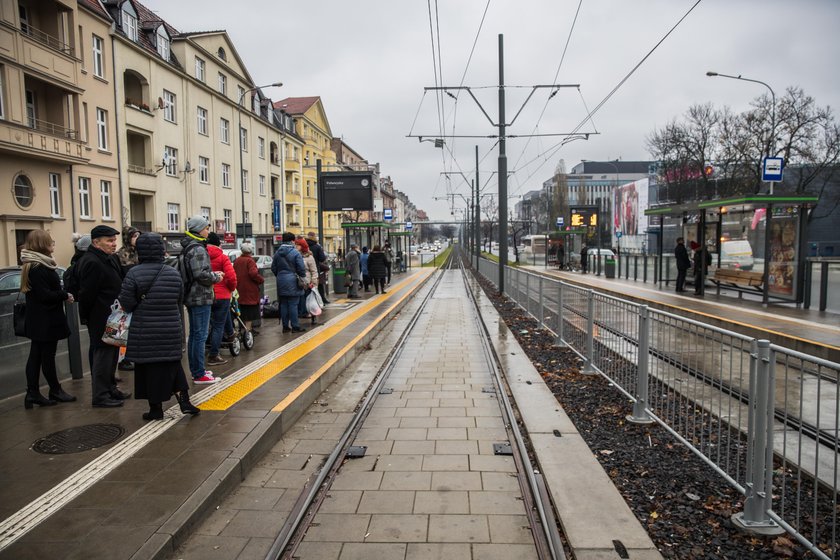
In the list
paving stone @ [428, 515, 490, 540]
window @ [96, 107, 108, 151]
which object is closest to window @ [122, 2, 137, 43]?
window @ [96, 107, 108, 151]

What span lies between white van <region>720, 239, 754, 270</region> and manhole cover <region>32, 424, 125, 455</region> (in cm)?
1671

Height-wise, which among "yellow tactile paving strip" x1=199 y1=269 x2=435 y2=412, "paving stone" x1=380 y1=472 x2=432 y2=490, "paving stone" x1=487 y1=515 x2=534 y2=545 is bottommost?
"paving stone" x1=380 y1=472 x2=432 y2=490

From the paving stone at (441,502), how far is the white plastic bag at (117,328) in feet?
10.2

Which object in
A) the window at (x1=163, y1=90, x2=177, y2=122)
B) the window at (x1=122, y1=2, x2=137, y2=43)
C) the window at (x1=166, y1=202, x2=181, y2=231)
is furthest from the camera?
the window at (x1=166, y1=202, x2=181, y2=231)

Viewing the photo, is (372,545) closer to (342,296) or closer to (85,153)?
(342,296)

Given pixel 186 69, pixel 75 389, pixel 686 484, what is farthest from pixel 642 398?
pixel 186 69

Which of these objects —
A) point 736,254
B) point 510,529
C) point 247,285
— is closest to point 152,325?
point 510,529

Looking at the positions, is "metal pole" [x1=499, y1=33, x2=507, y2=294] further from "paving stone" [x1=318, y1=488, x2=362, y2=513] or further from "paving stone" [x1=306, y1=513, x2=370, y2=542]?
"paving stone" [x1=306, y1=513, x2=370, y2=542]

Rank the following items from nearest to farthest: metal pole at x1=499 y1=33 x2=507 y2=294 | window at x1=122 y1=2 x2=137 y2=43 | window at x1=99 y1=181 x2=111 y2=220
Answer: metal pole at x1=499 y1=33 x2=507 y2=294 → window at x1=99 y1=181 x2=111 y2=220 → window at x1=122 y1=2 x2=137 y2=43

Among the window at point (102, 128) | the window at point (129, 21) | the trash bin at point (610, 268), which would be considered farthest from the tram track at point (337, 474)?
the window at point (129, 21)

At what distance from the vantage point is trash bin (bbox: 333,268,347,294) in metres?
19.7

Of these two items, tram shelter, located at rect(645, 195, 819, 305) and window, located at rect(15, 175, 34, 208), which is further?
window, located at rect(15, 175, 34, 208)

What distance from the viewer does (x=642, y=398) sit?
556 centimetres

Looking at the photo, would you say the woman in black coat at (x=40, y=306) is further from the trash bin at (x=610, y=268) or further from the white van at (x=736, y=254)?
the trash bin at (x=610, y=268)
